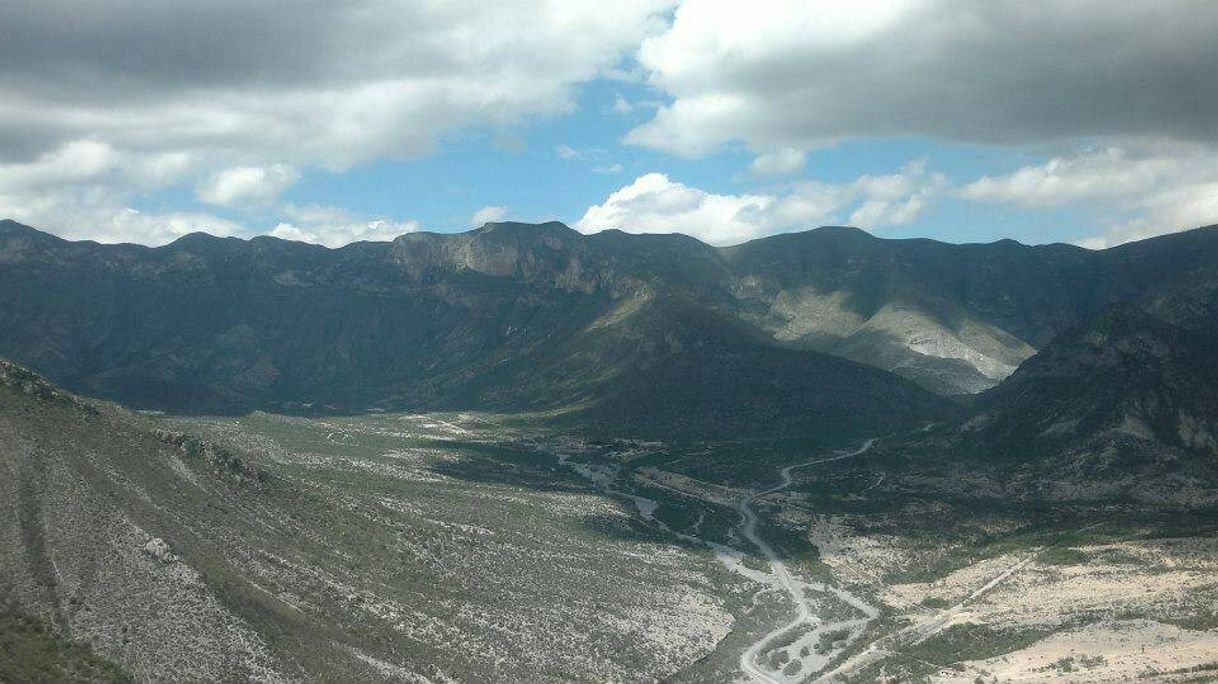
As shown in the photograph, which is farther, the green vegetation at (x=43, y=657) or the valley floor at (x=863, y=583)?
the valley floor at (x=863, y=583)

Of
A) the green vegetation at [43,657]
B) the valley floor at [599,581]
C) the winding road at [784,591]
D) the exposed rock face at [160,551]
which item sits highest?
the exposed rock face at [160,551]

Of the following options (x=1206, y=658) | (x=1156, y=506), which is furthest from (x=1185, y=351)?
(x=1206, y=658)

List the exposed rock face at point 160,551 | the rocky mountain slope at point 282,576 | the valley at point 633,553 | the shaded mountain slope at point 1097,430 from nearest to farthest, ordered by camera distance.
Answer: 1. the rocky mountain slope at point 282,576
2. the valley at point 633,553
3. the exposed rock face at point 160,551
4. the shaded mountain slope at point 1097,430

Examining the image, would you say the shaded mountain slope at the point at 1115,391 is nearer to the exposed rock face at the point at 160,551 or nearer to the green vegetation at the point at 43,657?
the exposed rock face at the point at 160,551

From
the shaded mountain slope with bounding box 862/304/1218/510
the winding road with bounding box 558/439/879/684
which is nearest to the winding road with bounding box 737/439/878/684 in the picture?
the winding road with bounding box 558/439/879/684

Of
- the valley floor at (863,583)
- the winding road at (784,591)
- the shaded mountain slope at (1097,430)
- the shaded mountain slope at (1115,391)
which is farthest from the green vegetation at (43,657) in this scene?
the shaded mountain slope at (1115,391)

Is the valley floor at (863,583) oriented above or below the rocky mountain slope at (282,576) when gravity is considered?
below

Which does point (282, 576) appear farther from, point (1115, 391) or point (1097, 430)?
point (1115, 391)

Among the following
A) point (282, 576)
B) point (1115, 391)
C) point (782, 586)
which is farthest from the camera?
point (1115, 391)

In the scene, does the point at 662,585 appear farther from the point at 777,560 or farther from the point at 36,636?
the point at 36,636

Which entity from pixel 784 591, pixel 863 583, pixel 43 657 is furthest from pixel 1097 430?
pixel 43 657

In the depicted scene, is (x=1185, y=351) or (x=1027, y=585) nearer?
(x=1027, y=585)
